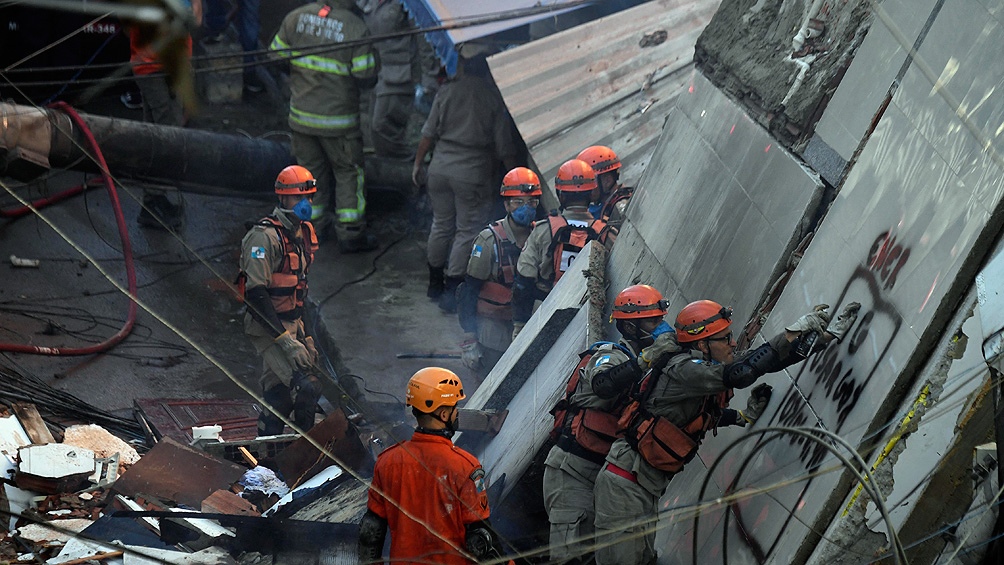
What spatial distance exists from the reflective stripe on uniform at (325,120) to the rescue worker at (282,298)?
2921 millimetres

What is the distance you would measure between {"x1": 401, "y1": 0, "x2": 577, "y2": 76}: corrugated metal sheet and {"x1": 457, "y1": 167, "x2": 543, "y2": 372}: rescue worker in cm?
174

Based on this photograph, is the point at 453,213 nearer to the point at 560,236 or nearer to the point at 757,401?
the point at 560,236

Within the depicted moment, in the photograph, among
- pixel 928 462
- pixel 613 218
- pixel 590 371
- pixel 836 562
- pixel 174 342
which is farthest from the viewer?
pixel 174 342

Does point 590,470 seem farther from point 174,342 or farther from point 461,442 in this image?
point 174,342

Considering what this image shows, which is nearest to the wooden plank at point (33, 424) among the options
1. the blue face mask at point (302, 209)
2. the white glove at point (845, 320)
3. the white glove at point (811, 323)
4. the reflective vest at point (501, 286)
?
the blue face mask at point (302, 209)

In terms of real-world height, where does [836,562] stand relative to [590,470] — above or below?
below

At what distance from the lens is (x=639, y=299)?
5676 millimetres

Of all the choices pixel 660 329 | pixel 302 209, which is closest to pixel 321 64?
pixel 302 209

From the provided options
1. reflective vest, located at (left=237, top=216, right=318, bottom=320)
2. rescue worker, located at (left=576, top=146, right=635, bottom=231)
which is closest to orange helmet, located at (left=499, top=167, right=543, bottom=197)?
rescue worker, located at (left=576, top=146, right=635, bottom=231)

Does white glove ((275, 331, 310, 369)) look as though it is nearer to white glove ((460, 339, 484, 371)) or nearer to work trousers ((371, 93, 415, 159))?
white glove ((460, 339, 484, 371))

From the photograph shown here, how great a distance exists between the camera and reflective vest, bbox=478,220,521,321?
28.7ft

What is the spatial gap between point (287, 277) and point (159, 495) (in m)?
1.84

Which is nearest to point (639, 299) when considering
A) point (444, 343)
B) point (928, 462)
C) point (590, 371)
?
point (590, 371)

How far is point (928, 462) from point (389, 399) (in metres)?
5.71
